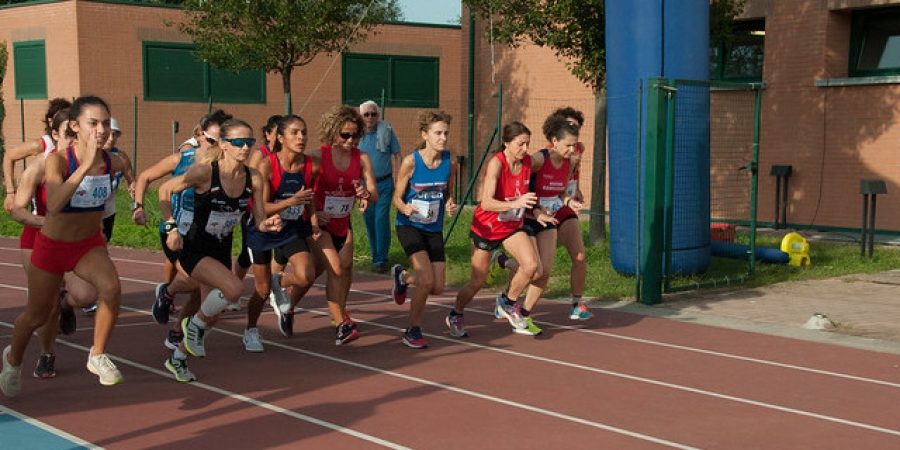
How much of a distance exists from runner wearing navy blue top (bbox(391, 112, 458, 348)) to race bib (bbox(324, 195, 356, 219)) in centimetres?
41

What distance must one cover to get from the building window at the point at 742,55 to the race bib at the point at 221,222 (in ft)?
42.8

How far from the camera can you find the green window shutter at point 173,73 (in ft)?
90.4

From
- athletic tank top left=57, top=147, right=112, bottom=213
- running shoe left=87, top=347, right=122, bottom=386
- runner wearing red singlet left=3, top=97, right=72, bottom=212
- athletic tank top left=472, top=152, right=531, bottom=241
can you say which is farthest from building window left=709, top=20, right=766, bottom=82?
running shoe left=87, top=347, right=122, bottom=386

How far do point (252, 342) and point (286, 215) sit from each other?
107 cm

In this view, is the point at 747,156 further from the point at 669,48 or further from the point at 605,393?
the point at 605,393

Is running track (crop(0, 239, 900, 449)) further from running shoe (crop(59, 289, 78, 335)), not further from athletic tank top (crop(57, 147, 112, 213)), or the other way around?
athletic tank top (crop(57, 147, 112, 213))

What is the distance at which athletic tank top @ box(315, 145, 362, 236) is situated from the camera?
28.7 feet

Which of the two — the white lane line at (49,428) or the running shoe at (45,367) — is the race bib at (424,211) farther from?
the white lane line at (49,428)

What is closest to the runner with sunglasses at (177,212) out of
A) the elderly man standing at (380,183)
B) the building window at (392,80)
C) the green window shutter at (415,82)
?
the elderly man standing at (380,183)

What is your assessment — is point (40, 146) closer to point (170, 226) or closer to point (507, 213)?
point (170, 226)

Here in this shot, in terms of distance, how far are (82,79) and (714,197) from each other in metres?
16.1

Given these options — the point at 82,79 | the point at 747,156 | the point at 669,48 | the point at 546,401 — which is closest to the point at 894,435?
the point at 546,401

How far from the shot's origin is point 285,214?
855 centimetres

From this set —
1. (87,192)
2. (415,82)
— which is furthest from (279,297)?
(415,82)
